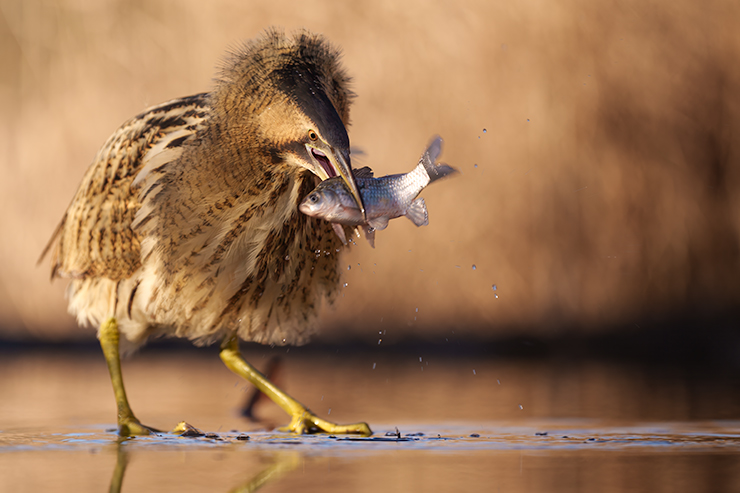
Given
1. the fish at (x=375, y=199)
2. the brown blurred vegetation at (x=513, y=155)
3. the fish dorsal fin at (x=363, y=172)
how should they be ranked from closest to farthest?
the fish at (x=375, y=199) → the fish dorsal fin at (x=363, y=172) → the brown blurred vegetation at (x=513, y=155)

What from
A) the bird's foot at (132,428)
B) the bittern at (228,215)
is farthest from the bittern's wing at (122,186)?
the bird's foot at (132,428)

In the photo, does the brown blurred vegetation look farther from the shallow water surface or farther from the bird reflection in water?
the bird reflection in water

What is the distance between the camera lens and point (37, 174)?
21.2ft

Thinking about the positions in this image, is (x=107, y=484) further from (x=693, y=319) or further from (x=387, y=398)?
(x=693, y=319)

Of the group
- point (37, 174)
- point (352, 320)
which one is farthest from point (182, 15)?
point (352, 320)

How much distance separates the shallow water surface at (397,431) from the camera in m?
2.23

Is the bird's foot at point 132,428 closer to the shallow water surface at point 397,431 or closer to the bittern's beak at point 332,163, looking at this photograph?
the shallow water surface at point 397,431

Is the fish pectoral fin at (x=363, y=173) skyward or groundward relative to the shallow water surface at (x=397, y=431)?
skyward

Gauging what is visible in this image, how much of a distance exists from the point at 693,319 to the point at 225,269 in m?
3.79

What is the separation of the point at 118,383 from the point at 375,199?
3.85ft

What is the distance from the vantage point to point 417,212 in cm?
289

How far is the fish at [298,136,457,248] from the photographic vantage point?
263cm

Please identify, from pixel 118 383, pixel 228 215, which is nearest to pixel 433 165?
pixel 228 215

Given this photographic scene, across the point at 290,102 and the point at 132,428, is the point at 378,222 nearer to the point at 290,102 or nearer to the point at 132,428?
the point at 290,102
